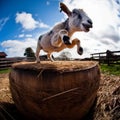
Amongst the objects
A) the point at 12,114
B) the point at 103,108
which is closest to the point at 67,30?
the point at 103,108

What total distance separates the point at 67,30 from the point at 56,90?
47.4 inches

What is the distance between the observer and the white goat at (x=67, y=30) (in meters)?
2.89

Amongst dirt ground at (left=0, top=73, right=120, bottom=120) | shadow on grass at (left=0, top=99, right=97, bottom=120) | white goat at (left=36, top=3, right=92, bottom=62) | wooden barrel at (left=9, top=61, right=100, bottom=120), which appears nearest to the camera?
wooden barrel at (left=9, top=61, right=100, bottom=120)

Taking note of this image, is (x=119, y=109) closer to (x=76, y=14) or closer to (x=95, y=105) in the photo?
(x=95, y=105)

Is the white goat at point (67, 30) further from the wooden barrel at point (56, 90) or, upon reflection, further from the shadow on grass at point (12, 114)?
the shadow on grass at point (12, 114)

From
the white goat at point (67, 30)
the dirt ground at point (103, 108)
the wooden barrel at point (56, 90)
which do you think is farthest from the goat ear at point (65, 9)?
the dirt ground at point (103, 108)

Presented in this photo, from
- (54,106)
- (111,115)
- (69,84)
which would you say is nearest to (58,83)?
(69,84)

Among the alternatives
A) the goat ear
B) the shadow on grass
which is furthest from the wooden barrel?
the goat ear

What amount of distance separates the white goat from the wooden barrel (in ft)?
1.51

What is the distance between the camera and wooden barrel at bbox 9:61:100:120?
105 inches

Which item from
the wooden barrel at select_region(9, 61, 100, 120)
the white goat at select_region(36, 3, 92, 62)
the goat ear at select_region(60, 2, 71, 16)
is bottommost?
the wooden barrel at select_region(9, 61, 100, 120)

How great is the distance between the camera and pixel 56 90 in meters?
2.66

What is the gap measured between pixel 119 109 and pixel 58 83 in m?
1.26

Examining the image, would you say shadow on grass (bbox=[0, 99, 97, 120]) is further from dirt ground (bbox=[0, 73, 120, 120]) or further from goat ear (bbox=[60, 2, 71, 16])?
goat ear (bbox=[60, 2, 71, 16])
